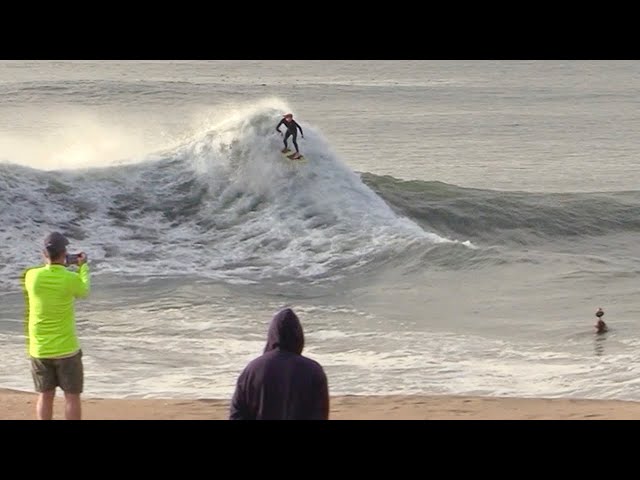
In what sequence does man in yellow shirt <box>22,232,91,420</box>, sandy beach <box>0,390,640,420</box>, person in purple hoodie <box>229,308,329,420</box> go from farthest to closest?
sandy beach <box>0,390,640,420</box>, man in yellow shirt <box>22,232,91,420</box>, person in purple hoodie <box>229,308,329,420</box>

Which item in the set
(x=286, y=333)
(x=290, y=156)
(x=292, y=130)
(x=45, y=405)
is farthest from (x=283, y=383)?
(x=290, y=156)

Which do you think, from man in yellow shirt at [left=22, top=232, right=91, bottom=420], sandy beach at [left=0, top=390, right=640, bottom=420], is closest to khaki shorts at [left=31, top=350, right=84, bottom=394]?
man in yellow shirt at [left=22, top=232, right=91, bottom=420]

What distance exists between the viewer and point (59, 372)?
734 centimetres

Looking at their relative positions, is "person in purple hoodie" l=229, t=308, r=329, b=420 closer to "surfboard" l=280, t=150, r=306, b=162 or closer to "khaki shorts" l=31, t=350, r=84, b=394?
"khaki shorts" l=31, t=350, r=84, b=394

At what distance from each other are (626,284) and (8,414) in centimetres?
1060

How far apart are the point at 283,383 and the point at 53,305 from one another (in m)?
2.16

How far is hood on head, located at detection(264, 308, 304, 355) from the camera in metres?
5.51

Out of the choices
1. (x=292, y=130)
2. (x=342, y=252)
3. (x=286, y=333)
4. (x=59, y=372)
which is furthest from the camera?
(x=292, y=130)

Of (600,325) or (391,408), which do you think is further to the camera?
(600,325)

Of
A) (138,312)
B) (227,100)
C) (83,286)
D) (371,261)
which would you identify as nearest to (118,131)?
(227,100)

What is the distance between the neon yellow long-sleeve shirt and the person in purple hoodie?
1.95 metres

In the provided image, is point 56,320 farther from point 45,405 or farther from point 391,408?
point 391,408

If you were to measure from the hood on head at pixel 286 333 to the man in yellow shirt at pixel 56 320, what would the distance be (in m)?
1.90

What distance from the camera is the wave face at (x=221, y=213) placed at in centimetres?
1845
